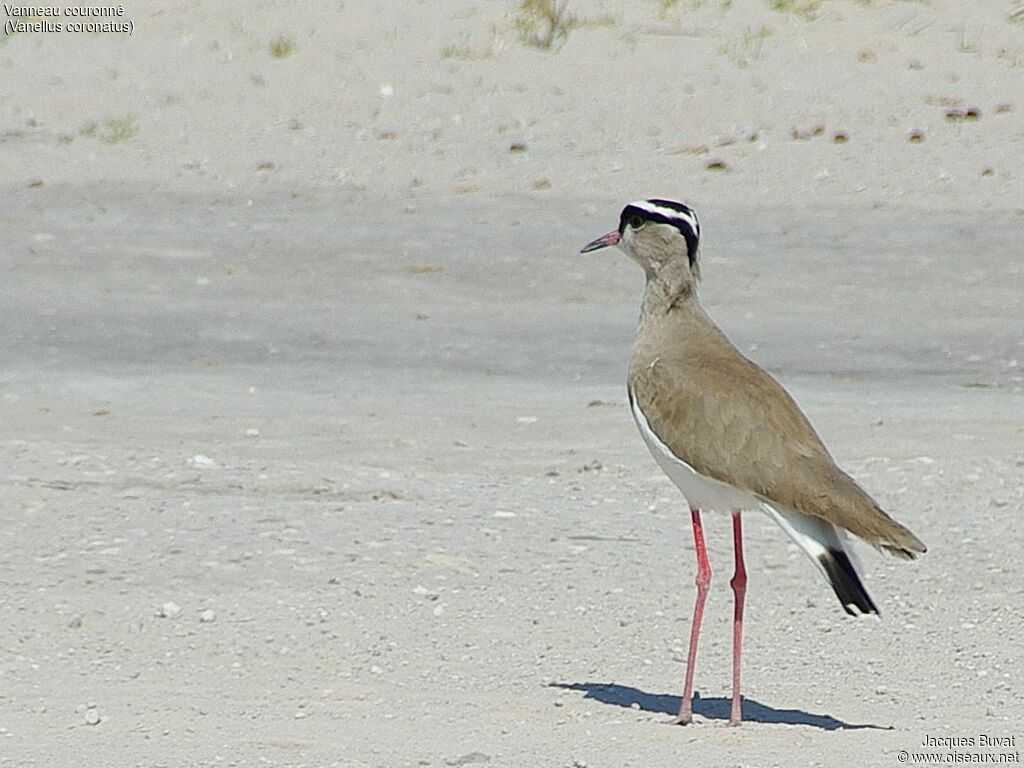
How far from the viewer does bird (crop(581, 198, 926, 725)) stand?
18.9 ft

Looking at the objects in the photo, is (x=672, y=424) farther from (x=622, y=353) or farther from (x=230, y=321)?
(x=230, y=321)

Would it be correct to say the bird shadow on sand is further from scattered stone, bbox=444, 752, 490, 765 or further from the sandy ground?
scattered stone, bbox=444, 752, 490, 765

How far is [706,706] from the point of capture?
639cm

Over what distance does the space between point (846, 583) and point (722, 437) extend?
54cm

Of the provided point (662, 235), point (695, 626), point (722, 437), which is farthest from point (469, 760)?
point (662, 235)

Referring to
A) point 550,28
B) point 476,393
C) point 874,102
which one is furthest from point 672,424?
point 550,28

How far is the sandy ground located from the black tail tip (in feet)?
1.17

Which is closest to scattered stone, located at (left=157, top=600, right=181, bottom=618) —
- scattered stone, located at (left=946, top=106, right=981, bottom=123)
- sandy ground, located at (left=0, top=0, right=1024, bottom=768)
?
sandy ground, located at (left=0, top=0, right=1024, bottom=768)

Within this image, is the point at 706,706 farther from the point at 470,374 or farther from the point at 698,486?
the point at 470,374

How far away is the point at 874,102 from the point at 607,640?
1260cm

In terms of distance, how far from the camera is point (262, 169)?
1750 cm

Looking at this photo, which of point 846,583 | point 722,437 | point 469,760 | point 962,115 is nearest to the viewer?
point 469,760

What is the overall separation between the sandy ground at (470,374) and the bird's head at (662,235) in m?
1.18

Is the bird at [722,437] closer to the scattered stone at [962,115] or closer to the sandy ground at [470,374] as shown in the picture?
the sandy ground at [470,374]
